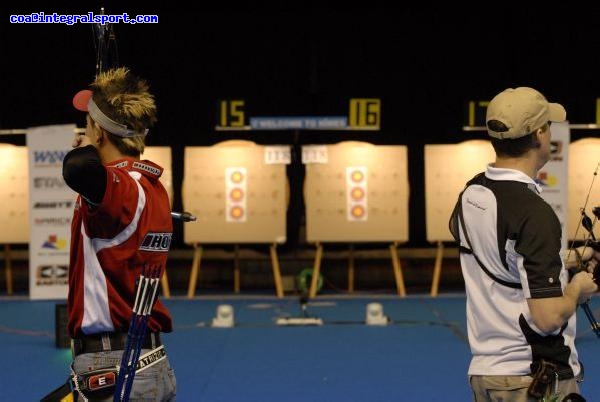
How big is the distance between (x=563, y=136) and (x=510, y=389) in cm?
624

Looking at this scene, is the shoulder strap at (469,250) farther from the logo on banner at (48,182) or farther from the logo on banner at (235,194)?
the logo on banner at (235,194)

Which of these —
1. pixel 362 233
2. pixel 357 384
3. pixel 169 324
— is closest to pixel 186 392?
pixel 357 384

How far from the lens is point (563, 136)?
7.59 m

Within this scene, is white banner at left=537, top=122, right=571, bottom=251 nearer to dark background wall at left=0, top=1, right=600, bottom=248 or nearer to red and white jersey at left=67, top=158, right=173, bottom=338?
dark background wall at left=0, top=1, right=600, bottom=248

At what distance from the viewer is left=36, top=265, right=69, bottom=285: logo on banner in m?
7.58

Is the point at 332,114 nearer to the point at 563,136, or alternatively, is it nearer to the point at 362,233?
the point at 362,233

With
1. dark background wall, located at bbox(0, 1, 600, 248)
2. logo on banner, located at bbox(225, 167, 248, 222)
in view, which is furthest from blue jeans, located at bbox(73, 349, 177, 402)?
dark background wall, located at bbox(0, 1, 600, 248)

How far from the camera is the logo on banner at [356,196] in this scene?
8.60m

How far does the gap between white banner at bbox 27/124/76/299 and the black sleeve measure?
603cm

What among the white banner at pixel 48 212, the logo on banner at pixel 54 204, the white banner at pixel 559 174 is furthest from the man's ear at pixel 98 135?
the white banner at pixel 559 174

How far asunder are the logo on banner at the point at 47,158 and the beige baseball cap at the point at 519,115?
6.28 meters

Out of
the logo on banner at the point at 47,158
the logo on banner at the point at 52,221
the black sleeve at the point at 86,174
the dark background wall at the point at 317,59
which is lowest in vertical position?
the logo on banner at the point at 52,221

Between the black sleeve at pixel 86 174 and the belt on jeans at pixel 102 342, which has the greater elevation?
the black sleeve at pixel 86 174

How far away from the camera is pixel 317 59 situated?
9.14 metres
